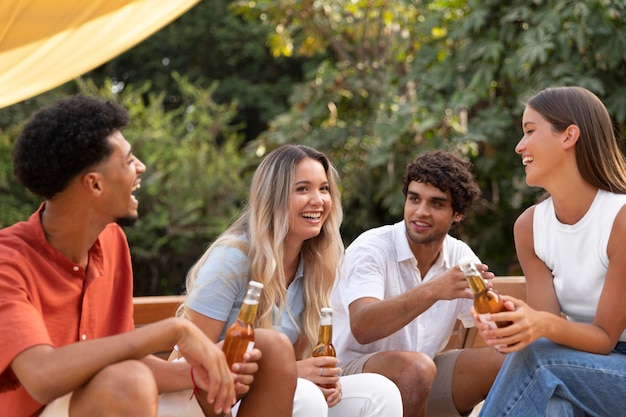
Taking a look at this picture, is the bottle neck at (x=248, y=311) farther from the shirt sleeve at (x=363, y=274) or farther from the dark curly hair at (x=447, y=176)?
the dark curly hair at (x=447, y=176)

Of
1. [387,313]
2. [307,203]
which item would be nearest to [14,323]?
[307,203]

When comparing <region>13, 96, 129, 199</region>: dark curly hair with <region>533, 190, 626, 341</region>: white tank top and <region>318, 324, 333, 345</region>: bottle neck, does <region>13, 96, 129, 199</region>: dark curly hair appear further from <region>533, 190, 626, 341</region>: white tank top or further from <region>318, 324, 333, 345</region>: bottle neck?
<region>533, 190, 626, 341</region>: white tank top

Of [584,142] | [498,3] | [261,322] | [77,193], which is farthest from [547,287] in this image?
[498,3]

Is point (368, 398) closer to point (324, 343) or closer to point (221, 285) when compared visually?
point (324, 343)

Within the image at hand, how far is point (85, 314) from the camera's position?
Answer: 2123 millimetres

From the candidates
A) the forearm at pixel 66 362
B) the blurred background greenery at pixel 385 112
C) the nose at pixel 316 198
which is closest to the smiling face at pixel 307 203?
the nose at pixel 316 198

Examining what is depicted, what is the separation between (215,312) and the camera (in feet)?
8.43

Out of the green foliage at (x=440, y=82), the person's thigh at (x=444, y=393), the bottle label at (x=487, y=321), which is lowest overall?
the person's thigh at (x=444, y=393)

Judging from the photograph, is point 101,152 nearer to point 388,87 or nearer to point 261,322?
point 261,322

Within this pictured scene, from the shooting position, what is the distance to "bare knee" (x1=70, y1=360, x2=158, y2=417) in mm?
1868

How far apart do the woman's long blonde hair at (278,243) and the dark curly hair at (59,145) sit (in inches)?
28.8

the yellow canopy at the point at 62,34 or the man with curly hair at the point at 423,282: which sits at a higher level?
the yellow canopy at the point at 62,34

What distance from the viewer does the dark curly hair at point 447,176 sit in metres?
3.19

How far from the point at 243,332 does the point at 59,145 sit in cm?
65
